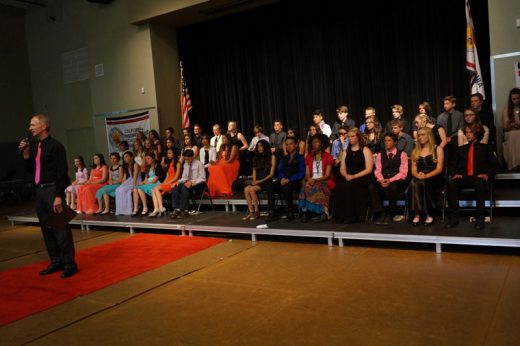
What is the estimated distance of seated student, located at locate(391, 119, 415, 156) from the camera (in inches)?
230

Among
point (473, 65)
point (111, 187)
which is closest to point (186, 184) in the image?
point (111, 187)

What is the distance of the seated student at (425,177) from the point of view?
504 centimetres

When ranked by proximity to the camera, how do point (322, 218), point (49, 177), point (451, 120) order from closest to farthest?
1. point (49, 177)
2. point (322, 218)
3. point (451, 120)

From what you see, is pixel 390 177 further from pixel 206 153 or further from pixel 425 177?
pixel 206 153

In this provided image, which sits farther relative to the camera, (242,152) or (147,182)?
(242,152)

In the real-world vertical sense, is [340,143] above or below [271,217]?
above

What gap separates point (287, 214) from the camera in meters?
6.00

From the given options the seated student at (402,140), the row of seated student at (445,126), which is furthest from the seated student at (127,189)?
the seated student at (402,140)

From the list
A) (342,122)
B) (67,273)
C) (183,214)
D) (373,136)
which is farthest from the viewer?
(342,122)

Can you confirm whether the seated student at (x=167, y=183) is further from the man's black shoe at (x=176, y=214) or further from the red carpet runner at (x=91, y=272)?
the red carpet runner at (x=91, y=272)

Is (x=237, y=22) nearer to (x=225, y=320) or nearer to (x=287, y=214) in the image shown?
(x=287, y=214)

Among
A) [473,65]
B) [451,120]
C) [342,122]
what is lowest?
[451,120]

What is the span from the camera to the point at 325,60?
899cm

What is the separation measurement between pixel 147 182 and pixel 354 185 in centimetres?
375
